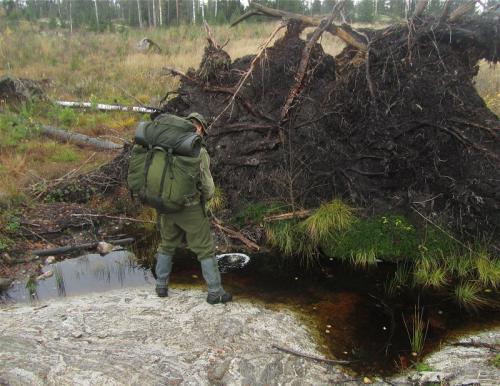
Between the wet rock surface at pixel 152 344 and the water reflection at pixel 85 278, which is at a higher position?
the wet rock surface at pixel 152 344

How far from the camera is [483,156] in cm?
623

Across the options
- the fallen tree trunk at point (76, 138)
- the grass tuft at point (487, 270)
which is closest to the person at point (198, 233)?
the grass tuft at point (487, 270)

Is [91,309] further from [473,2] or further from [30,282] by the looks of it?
[473,2]

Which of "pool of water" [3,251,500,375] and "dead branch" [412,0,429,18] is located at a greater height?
"dead branch" [412,0,429,18]

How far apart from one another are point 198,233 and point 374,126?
330 centimetres

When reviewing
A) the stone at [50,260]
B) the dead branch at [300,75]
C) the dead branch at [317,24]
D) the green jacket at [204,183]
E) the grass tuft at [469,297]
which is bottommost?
the grass tuft at [469,297]

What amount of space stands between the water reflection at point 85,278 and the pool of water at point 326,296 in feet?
0.04

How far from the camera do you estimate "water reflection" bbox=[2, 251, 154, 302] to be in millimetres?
5480

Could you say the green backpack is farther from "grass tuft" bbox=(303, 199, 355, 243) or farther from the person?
"grass tuft" bbox=(303, 199, 355, 243)

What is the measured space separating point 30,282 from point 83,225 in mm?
1552

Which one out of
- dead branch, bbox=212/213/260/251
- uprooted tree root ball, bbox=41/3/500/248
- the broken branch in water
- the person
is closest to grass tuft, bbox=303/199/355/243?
uprooted tree root ball, bbox=41/3/500/248

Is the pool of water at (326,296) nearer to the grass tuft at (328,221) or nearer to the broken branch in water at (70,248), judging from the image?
the broken branch in water at (70,248)

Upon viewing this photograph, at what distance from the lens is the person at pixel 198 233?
4.74 meters

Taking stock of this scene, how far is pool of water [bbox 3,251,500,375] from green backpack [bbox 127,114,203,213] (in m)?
1.50
